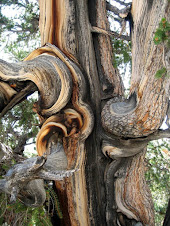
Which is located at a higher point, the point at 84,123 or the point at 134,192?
the point at 84,123

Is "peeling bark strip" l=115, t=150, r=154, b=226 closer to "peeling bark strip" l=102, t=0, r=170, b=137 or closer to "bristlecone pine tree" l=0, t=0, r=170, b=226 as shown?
"bristlecone pine tree" l=0, t=0, r=170, b=226

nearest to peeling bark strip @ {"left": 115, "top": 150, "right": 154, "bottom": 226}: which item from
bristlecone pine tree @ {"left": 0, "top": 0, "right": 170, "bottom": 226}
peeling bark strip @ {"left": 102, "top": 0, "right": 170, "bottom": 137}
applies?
bristlecone pine tree @ {"left": 0, "top": 0, "right": 170, "bottom": 226}

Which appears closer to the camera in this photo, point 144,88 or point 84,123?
point 144,88

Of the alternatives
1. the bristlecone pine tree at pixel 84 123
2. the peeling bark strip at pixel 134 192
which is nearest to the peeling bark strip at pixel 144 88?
the bristlecone pine tree at pixel 84 123

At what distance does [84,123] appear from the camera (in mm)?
2129

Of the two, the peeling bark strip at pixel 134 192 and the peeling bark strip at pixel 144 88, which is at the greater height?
the peeling bark strip at pixel 144 88

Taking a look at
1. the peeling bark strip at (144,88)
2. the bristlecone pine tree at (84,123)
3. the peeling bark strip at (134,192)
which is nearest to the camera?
the peeling bark strip at (144,88)

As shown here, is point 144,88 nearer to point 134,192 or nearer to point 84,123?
point 84,123

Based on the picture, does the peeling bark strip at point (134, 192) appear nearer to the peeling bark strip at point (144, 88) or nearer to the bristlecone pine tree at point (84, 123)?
the bristlecone pine tree at point (84, 123)

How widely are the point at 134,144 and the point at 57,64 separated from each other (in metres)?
0.80

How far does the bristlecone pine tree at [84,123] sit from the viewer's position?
1.95m

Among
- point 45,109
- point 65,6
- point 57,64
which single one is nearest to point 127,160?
point 45,109

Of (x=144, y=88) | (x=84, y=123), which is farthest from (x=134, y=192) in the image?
(x=144, y=88)

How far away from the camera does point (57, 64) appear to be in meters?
2.09
